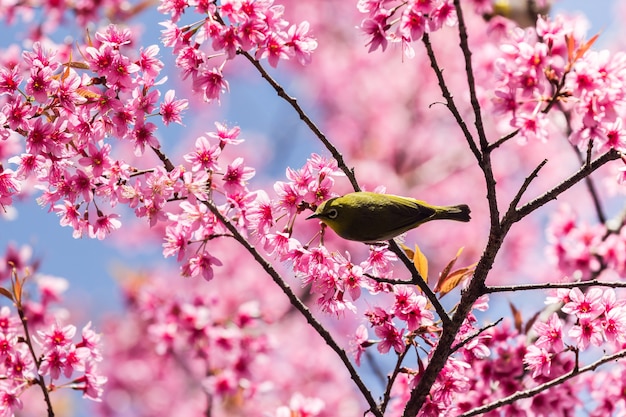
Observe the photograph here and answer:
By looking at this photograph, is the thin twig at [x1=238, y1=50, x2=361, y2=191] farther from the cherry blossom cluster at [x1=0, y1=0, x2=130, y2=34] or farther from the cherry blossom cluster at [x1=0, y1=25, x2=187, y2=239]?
the cherry blossom cluster at [x1=0, y1=0, x2=130, y2=34]

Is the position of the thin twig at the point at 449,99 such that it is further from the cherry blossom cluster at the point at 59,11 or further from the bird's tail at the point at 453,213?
the cherry blossom cluster at the point at 59,11

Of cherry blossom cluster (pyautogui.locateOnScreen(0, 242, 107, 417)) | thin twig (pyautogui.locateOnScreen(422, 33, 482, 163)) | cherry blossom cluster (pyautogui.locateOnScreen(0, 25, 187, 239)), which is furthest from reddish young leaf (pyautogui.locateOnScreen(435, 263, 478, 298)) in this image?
cherry blossom cluster (pyautogui.locateOnScreen(0, 242, 107, 417))

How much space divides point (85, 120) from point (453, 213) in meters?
1.48

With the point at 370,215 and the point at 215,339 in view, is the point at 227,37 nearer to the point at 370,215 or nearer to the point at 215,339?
the point at 370,215

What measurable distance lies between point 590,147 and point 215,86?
1459 mm

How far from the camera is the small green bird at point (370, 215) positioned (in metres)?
2.29

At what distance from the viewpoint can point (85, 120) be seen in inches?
96.9

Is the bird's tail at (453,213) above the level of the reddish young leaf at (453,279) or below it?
above

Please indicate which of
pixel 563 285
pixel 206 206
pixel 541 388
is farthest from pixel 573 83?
pixel 206 206

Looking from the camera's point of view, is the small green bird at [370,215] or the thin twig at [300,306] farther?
the thin twig at [300,306]

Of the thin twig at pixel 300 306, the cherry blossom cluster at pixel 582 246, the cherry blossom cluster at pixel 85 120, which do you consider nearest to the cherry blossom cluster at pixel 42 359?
the cherry blossom cluster at pixel 85 120

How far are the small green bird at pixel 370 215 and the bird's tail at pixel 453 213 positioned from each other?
8 centimetres

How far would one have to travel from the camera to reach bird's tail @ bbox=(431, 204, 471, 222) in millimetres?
2469

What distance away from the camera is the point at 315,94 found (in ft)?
43.4
